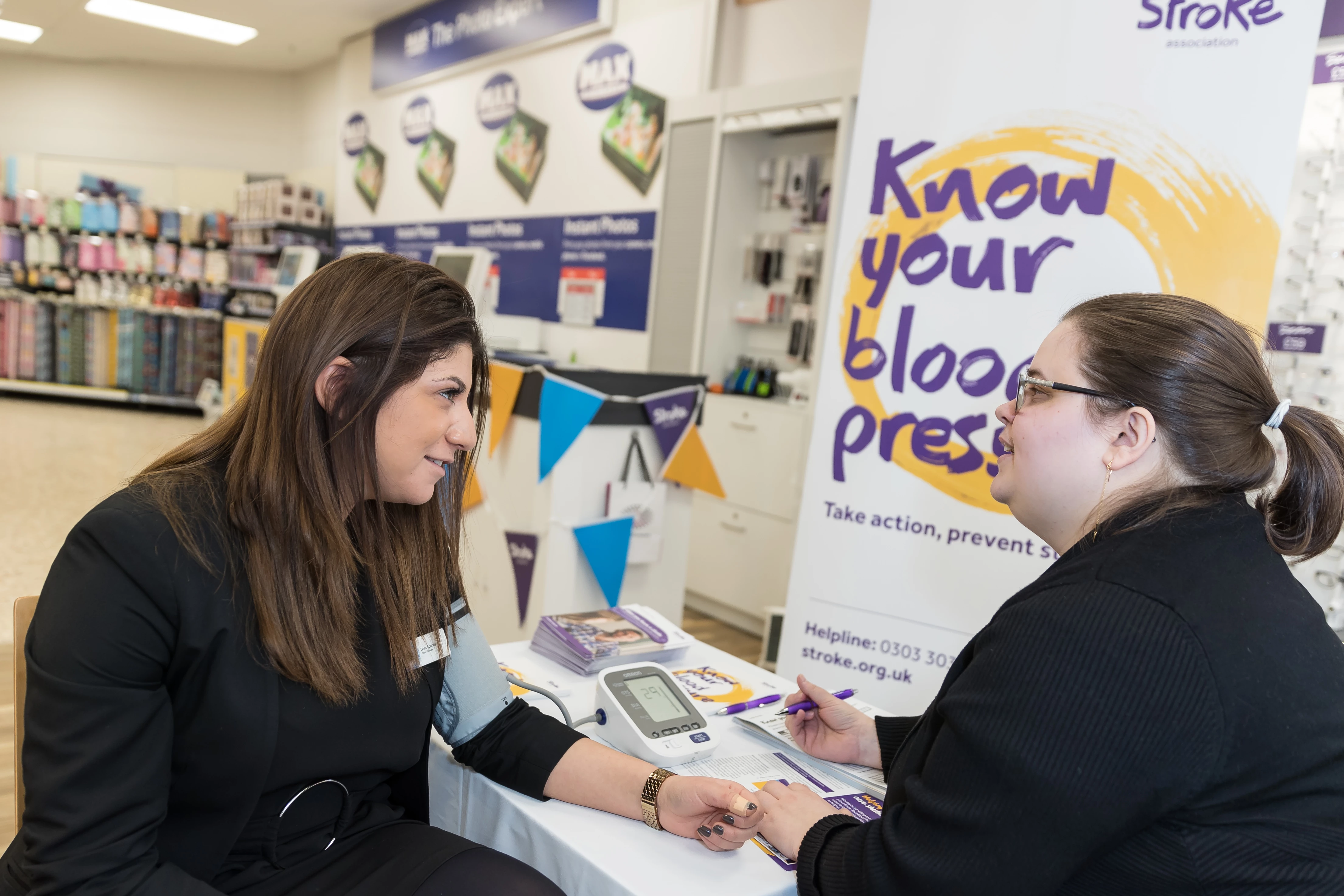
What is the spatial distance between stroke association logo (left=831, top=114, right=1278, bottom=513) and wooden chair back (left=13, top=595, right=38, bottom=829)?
196 cm

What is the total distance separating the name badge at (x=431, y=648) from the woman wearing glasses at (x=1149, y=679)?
54 centimetres

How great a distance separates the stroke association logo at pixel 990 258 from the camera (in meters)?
2.25

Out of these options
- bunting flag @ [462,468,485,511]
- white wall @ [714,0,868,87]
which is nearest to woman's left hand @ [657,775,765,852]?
bunting flag @ [462,468,485,511]

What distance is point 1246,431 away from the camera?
107cm

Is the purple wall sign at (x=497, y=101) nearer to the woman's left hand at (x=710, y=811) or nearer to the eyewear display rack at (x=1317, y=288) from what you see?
the eyewear display rack at (x=1317, y=288)

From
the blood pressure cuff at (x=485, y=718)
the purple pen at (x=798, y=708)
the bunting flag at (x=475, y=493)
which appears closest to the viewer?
the blood pressure cuff at (x=485, y=718)

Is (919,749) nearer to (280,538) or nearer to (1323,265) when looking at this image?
(280,538)

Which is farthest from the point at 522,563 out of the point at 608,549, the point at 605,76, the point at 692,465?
the point at 605,76

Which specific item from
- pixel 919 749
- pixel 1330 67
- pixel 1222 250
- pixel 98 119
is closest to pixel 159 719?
pixel 919 749

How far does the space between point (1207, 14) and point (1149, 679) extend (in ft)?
6.51

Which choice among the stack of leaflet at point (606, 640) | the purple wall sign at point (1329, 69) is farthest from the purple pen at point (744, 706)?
the purple wall sign at point (1329, 69)

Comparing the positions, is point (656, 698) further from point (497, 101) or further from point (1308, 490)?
point (497, 101)

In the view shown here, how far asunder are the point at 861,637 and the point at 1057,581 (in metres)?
1.71

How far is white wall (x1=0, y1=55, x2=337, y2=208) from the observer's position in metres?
10.3
